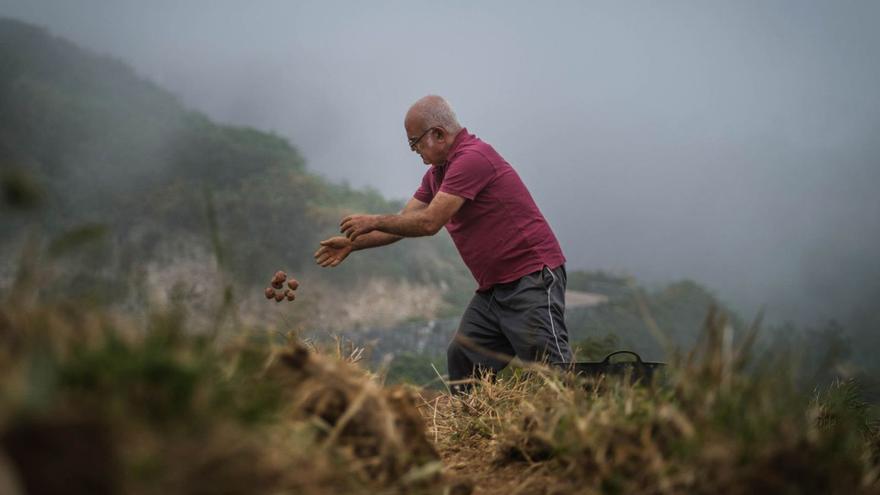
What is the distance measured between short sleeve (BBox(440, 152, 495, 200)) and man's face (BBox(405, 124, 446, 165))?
28cm

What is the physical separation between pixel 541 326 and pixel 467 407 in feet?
3.44

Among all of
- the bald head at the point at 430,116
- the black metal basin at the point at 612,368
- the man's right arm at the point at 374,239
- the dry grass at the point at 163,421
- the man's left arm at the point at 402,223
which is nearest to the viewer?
the dry grass at the point at 163,421

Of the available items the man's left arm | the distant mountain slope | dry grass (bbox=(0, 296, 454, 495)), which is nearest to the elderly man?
the man's left arm

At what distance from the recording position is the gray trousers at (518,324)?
5.20 m

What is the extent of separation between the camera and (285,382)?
7.84 feet

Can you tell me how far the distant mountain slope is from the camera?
24062mm

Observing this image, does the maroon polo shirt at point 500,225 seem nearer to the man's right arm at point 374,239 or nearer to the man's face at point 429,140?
the man's face at point 429,140

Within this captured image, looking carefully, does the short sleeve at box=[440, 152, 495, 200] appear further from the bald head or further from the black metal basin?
the black metal basin

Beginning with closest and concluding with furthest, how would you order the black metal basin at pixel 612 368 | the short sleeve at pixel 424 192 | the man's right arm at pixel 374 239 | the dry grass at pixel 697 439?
the dry grass at pixel 697 439, the black metal basin at pixel 612 368, the man's right arm at pixel 374 239, the short sleeve at pixel 424 192

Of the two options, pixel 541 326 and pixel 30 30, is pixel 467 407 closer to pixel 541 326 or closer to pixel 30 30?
pixel 541 326

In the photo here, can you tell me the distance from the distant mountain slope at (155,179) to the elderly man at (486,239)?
17123 mm

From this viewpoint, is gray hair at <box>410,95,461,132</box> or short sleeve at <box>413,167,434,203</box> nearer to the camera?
gray hair at <box>410,95,461,132</box>

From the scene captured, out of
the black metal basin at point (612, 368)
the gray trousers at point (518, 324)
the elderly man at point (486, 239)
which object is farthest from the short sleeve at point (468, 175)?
the black metal basin at point (612, 368)

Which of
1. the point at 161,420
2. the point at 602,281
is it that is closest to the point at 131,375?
the point at 161,420
